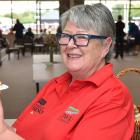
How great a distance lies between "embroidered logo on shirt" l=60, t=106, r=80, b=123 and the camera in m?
1.21

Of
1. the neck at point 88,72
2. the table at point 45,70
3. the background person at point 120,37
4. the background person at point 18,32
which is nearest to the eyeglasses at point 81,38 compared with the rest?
the neck at point 88,72

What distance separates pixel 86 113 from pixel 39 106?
32 centimetres

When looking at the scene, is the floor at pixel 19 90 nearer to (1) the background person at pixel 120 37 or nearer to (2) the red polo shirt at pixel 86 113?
(2) the red polo shirt at pixel 86 113

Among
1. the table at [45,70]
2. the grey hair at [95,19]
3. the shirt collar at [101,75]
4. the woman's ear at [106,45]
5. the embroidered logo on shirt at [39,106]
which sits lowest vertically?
the table at [45,70]

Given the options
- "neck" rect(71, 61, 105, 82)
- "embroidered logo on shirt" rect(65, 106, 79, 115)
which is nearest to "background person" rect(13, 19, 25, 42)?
"neck" rect(71, 61, 105, 82)

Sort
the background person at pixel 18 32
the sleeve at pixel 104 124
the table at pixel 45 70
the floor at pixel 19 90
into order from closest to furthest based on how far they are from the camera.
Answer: the sleeve at pixel 104 124 → the table at pixel 45 70 → the floor at pixel 19 90 → the background person at pixel 18 32

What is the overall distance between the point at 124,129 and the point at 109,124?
0.26 ft

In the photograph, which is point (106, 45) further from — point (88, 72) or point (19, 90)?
point (19, 90)

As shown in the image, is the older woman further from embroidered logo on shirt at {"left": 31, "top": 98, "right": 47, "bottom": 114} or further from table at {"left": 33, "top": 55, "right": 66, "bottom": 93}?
table at {"left": 33, "top": 55, "right": 66, "bottom": 93}

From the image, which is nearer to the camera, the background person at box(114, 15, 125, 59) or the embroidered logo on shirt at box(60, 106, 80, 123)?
the embroidered logo on shirt at box(60, 106, 80, 123)

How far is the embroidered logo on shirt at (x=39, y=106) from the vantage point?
1427 mm

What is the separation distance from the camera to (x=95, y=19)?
1263 mm

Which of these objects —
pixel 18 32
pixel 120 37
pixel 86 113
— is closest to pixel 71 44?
pixel 86 113

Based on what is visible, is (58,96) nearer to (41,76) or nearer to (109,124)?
(109,124)
